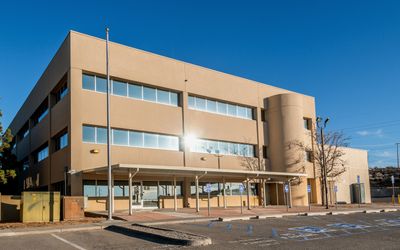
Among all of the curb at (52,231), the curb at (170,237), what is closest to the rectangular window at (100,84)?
the curb at (52,231)

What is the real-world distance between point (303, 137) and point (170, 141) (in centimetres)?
1526

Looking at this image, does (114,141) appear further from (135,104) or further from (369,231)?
(369,231)

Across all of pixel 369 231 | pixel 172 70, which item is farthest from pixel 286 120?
pixel 369 231

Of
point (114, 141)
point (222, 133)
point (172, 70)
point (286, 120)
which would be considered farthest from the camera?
point (286, 120)

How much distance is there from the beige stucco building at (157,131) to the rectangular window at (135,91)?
2.9 inches

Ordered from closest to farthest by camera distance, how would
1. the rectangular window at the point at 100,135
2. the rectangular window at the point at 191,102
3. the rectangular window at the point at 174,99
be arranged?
the rectangular window at the point at 100,135 → the rectangular window at the point at 174,99 → the rectangular window at the point at 191,102

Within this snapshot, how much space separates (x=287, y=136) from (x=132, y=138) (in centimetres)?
1649

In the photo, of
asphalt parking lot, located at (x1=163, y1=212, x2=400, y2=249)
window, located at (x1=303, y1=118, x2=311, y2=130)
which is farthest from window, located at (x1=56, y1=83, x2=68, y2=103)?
window, located at (x1=303, y1=118, x2=311, y2=130)

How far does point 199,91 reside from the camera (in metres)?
36.7

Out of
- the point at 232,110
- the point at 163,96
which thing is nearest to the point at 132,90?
the point at 163,96

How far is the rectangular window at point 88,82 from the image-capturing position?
30.1m

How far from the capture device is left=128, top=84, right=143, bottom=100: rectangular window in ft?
107

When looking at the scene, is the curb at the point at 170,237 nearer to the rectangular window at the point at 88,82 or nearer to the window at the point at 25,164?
the rectangular window at the point at 88,82

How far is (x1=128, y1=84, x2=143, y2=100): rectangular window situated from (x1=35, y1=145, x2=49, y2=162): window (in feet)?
30.6
